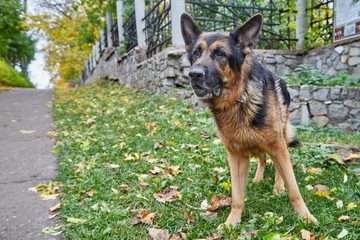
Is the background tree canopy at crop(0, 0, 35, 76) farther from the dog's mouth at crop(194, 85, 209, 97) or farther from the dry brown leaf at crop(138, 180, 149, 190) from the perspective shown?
the dog's mouth at crop(194, 85, 209, 97)

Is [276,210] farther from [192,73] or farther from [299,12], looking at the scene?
[299,12]

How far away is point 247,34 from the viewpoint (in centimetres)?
230

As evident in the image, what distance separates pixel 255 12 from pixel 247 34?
6.06 meters

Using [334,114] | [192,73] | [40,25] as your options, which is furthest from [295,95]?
[40,25]

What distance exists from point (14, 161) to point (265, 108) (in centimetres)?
402

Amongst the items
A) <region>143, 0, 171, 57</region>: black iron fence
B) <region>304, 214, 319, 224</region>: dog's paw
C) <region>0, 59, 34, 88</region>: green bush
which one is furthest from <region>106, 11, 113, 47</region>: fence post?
<region>304, 214, 319, 224</region>: dog's paw

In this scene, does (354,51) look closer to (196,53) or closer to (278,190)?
(278,190)

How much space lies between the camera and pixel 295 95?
6047 mm

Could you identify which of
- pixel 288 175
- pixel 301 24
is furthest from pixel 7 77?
pixel 288 175

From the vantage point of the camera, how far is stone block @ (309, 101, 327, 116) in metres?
6.01

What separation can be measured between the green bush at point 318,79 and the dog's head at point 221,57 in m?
4.53

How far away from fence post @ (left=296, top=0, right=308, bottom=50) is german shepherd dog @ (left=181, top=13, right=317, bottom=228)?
5953 millimetres

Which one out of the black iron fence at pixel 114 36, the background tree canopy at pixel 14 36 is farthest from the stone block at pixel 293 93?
the background tree canopy at pixel 14 36

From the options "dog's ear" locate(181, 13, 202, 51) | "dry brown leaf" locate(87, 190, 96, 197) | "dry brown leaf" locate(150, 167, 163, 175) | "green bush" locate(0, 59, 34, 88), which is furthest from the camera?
"green bush" locate(0, 59, 34, 88)
